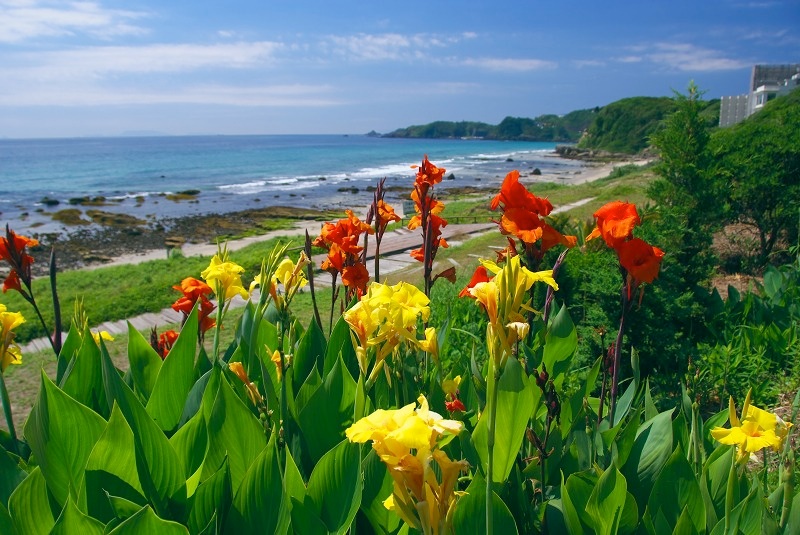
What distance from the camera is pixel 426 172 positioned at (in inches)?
76.1

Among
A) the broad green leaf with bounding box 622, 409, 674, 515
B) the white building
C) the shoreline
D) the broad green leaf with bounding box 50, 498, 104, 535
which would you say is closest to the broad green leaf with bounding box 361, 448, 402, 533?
the broad green leaf with bounding box 50, 498, 104, 535

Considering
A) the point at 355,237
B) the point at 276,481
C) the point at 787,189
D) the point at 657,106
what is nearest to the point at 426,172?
the point at 355,237

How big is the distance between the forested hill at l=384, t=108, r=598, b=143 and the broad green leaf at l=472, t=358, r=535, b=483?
12099cm

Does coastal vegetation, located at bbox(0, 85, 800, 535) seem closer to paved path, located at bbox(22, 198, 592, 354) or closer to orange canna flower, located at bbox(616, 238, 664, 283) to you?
Result: orange canna flower, located at bbox(616, 238, 664, 283)

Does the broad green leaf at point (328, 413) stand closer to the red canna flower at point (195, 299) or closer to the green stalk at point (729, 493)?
the red canna flower at point (195, 299)

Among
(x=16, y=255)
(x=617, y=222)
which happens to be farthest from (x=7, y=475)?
(x=617, y=222)

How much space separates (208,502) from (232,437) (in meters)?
0.16

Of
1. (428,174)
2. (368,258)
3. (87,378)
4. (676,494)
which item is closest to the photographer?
(676,494)

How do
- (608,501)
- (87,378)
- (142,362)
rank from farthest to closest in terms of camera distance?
(142,362), (87,378), (608,501)

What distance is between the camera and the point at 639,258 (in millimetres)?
1429

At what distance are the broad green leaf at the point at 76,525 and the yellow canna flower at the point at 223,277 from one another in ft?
2.58

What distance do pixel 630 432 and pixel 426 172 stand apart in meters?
1.00

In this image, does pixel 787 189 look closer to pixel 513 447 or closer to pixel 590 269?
pixel 590 269

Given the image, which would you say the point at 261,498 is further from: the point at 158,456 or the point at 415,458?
the point at 415,458
